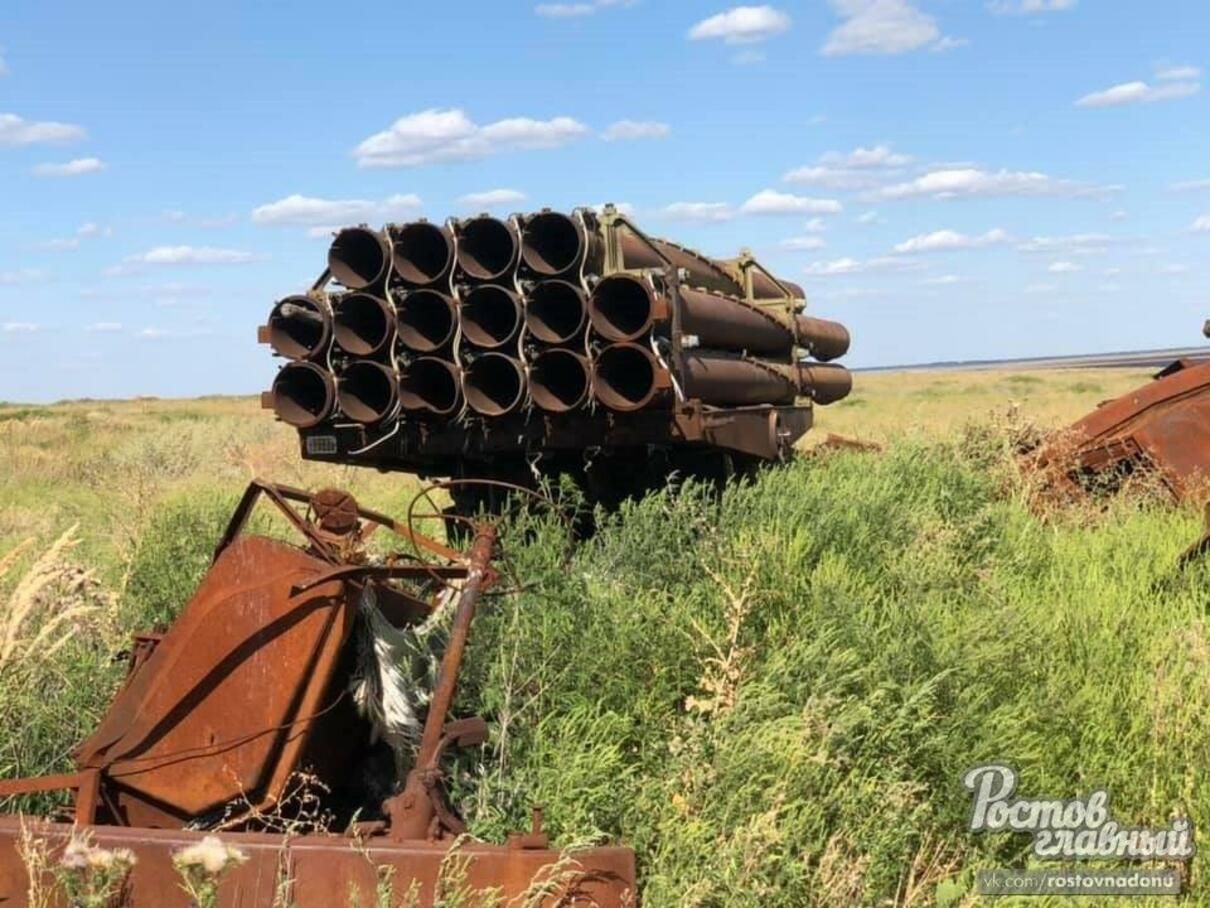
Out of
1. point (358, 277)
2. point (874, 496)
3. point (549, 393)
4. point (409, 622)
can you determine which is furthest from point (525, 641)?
point (358, 277)

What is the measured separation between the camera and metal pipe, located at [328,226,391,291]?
6.69 m

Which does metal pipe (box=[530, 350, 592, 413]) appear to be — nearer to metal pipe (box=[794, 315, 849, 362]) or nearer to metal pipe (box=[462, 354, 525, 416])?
metal pipe (box=[462, 354, 525, 416])

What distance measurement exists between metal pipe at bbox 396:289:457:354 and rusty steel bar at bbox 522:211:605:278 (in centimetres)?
54

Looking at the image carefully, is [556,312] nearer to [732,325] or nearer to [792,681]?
[732,325]

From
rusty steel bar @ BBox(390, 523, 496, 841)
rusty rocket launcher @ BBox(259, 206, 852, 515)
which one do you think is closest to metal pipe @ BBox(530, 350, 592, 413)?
rusty rocket launcher @ BBox(259, 206, 852, 515)

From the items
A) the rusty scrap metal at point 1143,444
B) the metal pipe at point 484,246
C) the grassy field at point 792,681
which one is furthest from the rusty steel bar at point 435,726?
the rusty scrap metal at point 1143,444

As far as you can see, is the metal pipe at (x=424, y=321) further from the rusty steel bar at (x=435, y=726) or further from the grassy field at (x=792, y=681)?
the rusty steel bar at (x=435, y=726)

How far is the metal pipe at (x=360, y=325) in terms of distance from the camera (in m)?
6.54

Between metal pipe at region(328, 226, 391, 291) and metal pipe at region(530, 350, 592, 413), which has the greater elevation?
metal pipe at region(328, 226, 391, 291)

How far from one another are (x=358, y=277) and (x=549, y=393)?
54.1 inches

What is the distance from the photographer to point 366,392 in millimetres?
6805

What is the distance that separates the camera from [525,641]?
4.50 metres

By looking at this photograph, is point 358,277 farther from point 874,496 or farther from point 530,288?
point 874,496

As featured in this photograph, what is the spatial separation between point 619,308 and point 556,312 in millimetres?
352
